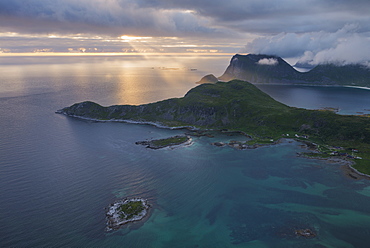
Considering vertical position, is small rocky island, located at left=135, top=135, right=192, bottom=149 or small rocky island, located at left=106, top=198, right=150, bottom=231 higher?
small rocky island, located at left=135, top=135, right=192, bottom=149

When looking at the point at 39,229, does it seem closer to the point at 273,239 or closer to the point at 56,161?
the point at 56,161

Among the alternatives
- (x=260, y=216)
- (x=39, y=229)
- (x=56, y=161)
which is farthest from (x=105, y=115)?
(x=260, y=216)

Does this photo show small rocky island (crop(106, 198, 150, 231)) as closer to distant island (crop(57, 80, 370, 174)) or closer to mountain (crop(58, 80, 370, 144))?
distant island (crop(57, 80, 370, 174))

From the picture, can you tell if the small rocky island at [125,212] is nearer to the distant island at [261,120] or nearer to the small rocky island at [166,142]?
A: the small rocky island at [166,142]

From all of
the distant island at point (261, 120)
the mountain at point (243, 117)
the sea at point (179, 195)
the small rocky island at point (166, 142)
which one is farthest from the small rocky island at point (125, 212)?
the mountain at point (243, 117)

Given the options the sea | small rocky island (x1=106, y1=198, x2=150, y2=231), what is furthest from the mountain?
small rocky island (x1=106, y1=198, x2=150, y2=231)

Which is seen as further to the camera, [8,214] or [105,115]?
[105,115]
